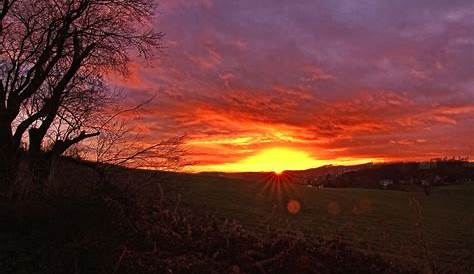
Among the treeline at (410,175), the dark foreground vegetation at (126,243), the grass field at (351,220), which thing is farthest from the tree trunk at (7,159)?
the treeline at (410,175)

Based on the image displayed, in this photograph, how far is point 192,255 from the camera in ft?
26.8

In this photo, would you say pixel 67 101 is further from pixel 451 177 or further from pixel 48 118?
pixel 451 177

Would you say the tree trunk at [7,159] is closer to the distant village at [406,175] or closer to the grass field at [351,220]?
the grass field at [351,220]

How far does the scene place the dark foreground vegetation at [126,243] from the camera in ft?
24.7

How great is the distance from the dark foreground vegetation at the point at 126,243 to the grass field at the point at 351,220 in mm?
3785

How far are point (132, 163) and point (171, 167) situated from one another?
109cm

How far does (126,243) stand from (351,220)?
30776 millimetres

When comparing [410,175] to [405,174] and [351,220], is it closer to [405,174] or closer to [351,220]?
[405,174]

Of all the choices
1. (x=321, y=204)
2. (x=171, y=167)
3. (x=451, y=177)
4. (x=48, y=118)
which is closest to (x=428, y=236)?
(x=321, y=204)

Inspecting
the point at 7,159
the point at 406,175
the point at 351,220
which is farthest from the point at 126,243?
the point at 406,175

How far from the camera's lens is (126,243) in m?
8.15

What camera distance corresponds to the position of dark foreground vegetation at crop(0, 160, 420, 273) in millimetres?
7516

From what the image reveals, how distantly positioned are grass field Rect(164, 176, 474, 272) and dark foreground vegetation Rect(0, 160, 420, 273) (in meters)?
3.78

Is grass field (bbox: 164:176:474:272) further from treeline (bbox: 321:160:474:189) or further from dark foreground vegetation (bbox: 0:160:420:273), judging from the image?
treeline (bbox: 321:160:474:189)
